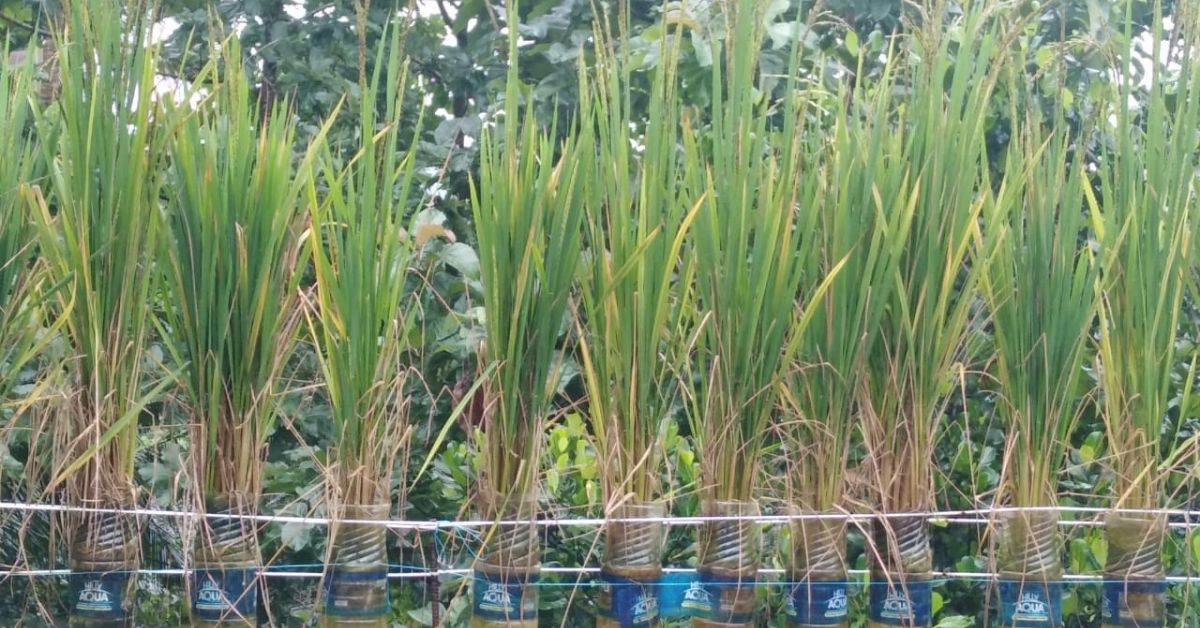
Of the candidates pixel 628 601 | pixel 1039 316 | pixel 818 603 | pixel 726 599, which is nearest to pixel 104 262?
pixel 628 601

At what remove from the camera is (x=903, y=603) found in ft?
6.90

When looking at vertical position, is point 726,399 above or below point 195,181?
below

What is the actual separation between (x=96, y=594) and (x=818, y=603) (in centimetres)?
111

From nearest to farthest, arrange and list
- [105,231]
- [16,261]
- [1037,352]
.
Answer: [105,231] → [16,261] → [1037,352]

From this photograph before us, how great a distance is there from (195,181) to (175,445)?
0.46m

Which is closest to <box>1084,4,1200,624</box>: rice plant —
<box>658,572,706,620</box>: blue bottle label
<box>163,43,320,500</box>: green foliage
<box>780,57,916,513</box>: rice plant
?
<box>780,57,916,513</box>: rice plant

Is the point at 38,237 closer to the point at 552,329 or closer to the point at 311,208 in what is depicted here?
the point at 311,208

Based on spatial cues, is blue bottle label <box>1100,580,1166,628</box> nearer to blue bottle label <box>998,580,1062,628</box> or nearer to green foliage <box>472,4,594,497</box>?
blue bottle label <box>998,580,1062,628</box>

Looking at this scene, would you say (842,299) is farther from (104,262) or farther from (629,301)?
(104,262)

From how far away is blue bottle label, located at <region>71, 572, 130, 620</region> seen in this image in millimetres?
1971

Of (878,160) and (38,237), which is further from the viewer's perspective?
(878,160)

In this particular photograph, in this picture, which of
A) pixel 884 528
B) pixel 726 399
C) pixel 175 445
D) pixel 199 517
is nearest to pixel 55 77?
pixel 175 445

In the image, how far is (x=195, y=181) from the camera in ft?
6.55

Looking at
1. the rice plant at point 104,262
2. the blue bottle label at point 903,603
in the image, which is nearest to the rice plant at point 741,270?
the blue bottle label at point 903,603
